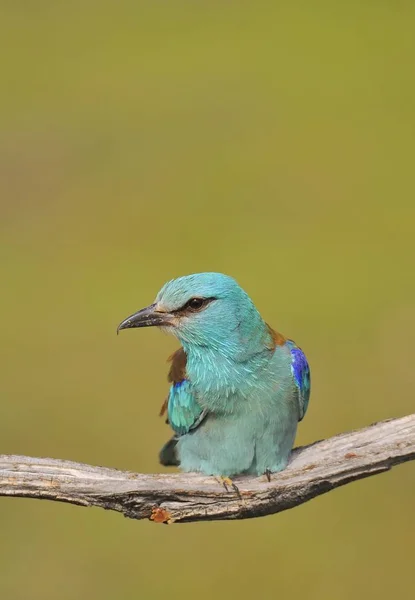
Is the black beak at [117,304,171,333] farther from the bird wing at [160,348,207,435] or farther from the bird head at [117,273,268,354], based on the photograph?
the bird wing at [160,348,207,435]

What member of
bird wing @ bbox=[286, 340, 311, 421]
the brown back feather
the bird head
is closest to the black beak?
the bird head

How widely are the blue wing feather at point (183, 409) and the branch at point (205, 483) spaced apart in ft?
1.54

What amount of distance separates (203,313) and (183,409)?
0.59 metres

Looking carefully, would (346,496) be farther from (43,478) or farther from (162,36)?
(162,36)

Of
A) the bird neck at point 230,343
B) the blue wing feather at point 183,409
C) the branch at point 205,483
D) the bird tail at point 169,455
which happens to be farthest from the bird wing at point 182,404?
the branch at point 205,483

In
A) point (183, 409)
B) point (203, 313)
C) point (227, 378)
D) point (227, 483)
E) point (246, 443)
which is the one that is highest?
point (203, 313)

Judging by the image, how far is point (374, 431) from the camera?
203 inches

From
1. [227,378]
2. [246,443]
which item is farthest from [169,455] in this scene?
[227,378]

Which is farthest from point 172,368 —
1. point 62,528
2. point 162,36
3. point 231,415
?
point 162,36

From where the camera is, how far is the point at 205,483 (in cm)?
536

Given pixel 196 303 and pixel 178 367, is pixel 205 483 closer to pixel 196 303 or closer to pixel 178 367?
pixel 178 367

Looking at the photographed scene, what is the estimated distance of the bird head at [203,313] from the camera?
5480mm

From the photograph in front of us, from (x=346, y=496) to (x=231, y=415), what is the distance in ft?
15.3

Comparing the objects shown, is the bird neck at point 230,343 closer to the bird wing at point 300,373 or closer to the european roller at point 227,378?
the european roller at point 227,378
